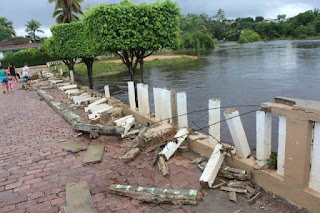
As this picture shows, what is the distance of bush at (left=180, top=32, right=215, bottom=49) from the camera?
59.7m

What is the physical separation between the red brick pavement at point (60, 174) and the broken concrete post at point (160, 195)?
0.08 meters

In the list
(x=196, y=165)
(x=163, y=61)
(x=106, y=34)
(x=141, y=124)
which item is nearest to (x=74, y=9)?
(x=163, y=61)

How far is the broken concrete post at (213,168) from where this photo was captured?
3.62 meters

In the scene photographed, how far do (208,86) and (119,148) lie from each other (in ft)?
45.5

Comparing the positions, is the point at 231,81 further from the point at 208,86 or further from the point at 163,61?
the point at 163,61

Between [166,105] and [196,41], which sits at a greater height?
[196,41]

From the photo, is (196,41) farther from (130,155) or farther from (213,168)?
(213,168)

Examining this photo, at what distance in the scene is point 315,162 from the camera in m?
2.96

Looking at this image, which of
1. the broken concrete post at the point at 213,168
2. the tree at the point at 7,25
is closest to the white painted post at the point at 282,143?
the broken concrete post at the point at 213,168

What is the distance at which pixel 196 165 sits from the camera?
4375 millimetres

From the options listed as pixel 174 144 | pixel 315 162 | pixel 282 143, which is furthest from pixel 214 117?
pixel 315 162

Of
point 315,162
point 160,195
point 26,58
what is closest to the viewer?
point 315,162

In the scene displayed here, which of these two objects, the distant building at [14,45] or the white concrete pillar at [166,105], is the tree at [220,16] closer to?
the distant building at [14,45]

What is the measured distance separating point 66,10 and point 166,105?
1282 inches
